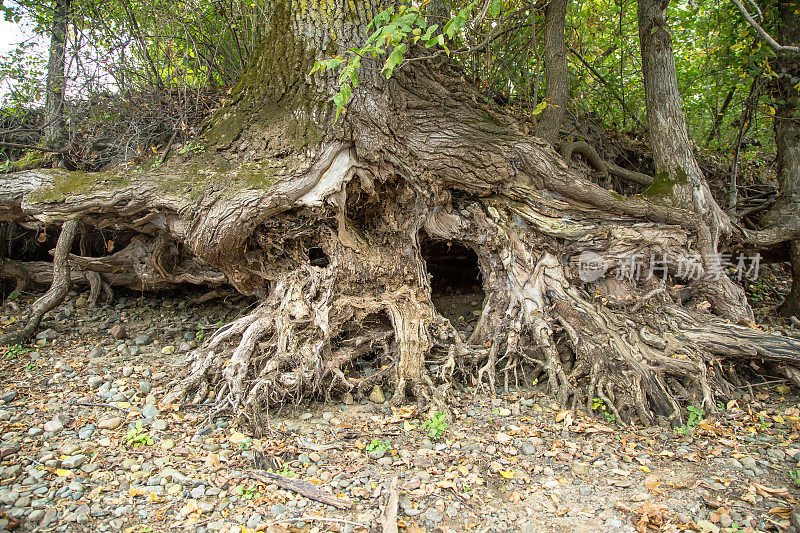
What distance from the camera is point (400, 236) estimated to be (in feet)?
16.7

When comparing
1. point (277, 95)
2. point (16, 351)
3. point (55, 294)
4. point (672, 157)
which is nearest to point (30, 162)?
point (55, 294)

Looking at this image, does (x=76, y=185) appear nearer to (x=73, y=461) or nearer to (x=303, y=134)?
(x=303, y=134)

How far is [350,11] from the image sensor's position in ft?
15.1

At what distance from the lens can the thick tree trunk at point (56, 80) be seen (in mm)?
5703

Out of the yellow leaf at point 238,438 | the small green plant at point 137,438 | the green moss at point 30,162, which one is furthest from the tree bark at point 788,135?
the green moss at point 30,162

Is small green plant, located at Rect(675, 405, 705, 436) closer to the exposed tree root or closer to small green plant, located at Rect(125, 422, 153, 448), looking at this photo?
small green plant, located at Rect(125, 422, 153, 448)

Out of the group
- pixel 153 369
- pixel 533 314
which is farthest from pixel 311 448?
pixel 533 314

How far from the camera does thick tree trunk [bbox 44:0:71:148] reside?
5703 mm

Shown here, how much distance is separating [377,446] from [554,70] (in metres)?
4.29

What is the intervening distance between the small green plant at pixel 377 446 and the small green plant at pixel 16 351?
12.2ft

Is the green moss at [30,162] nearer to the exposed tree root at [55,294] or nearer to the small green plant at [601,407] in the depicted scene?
the exposed tree root at [55,294]

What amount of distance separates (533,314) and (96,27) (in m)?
5.82

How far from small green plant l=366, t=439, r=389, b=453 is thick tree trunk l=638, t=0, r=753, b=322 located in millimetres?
3695

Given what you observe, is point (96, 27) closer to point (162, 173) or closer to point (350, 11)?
point (162, 173)
